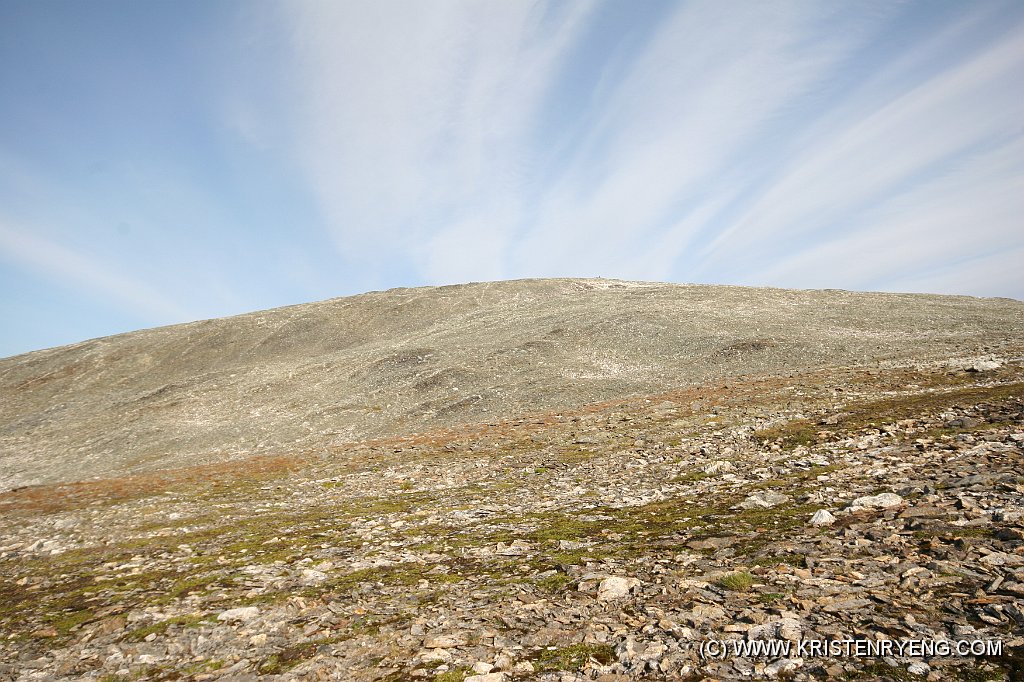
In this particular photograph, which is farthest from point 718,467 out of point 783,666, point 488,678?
point 488,678

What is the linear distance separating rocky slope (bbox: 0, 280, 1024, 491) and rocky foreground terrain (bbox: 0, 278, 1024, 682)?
21079 mm

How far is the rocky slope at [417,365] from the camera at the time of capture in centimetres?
4303

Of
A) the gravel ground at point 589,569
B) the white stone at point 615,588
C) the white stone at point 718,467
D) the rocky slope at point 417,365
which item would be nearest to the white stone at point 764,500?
the gravel ground at point 589,569

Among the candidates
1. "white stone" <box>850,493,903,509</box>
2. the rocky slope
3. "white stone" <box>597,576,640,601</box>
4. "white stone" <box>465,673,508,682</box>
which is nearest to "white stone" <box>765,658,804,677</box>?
"white stone" <box>597,576,640,601</box>

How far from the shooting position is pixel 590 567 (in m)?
10.0

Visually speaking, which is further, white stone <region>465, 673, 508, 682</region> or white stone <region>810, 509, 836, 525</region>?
white stone <region>810, 509, 836, 525</region>

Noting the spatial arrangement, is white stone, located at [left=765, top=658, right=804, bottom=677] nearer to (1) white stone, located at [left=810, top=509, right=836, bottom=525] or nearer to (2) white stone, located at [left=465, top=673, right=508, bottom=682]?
(2) white stone, located at [left=465, top=673, right=508, bottom=682]

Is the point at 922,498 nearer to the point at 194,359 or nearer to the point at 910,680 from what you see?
the point at 910,680

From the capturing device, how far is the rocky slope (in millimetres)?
43031

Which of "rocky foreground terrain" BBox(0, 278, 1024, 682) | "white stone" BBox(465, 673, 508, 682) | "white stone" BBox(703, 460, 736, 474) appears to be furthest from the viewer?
"white stone" BBox(703, 460, 736, 474)

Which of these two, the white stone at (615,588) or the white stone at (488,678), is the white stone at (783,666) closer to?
the white stone at (615,588)

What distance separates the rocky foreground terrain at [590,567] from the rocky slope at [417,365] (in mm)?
21079

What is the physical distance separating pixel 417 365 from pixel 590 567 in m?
51.3

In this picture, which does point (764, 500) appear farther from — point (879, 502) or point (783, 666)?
point (783, 666)
